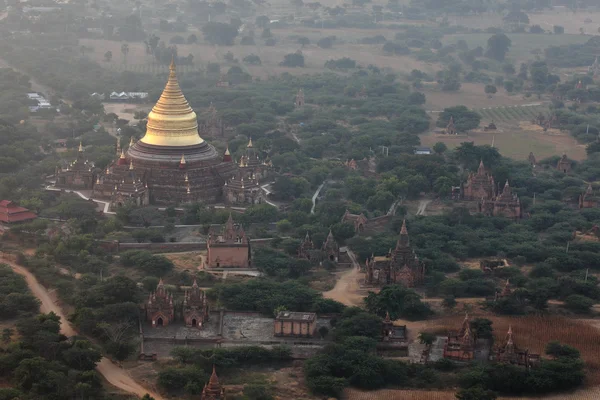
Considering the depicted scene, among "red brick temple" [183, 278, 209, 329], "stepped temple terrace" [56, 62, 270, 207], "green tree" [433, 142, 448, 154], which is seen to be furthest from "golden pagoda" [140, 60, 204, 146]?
"green tree" [433, 142, 448, 154]

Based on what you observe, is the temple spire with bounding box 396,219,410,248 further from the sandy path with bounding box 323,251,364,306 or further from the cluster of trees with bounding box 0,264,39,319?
the cluster of trees with bounding box 0,264,39,319

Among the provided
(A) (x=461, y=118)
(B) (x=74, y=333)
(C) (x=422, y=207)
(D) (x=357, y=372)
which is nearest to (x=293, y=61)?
(A) (x=461, y=118)

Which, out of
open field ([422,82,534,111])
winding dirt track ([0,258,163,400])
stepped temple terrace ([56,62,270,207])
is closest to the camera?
winding dirt track ([0,258,163,400])

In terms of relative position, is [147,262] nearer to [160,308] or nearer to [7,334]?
[160,308]

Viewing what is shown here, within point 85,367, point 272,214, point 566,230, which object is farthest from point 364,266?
point 85,367

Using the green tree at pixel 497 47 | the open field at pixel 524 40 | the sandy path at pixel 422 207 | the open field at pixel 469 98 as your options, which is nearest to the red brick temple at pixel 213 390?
the sandy path at pixel 422 207

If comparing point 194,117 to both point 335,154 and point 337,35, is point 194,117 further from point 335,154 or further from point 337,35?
point 337,35

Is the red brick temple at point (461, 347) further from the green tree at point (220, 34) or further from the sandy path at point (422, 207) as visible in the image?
the green tree at point (220, 34)
